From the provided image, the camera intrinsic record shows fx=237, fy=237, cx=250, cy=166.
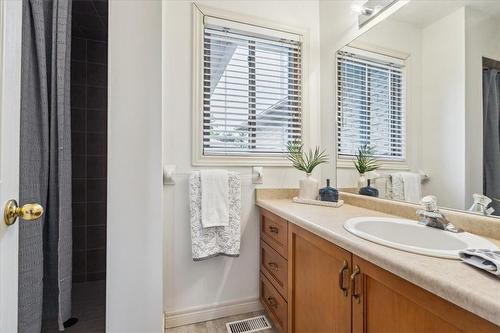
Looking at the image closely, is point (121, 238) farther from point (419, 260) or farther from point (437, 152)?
point (437, 152)

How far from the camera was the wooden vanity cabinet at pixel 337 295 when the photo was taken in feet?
1.93

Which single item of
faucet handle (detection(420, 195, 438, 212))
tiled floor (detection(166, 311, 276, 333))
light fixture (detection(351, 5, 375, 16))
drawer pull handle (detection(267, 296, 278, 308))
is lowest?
tiled floor (detection(166, 311, 276, 333))

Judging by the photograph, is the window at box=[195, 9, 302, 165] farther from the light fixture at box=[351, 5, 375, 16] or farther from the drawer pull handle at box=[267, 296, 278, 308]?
the drawer pull handle at box=[267, 296, 278, 308]

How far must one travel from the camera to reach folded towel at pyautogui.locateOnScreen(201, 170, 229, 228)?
1568mm

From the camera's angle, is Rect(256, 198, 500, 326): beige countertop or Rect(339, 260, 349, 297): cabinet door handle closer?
Rect(256, 198, 500, 326): beige countertop

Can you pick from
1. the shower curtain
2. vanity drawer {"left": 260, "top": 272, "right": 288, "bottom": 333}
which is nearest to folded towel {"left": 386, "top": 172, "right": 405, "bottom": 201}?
the shower curtain

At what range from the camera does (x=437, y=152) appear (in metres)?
1.15

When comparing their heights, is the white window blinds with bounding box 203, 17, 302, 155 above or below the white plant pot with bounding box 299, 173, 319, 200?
above

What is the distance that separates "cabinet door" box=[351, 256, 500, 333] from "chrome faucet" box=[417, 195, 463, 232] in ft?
1.40

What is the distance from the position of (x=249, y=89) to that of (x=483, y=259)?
62.2 inches

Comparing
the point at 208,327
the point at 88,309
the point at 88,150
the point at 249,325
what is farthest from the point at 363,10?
the point at 88,309

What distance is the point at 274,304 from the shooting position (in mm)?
1533

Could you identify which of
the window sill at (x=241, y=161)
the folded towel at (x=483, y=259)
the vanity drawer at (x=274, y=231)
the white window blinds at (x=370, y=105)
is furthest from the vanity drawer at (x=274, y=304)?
the white window blinds at (x=370, y=105)

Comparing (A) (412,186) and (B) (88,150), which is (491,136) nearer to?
(A) (412,186)
